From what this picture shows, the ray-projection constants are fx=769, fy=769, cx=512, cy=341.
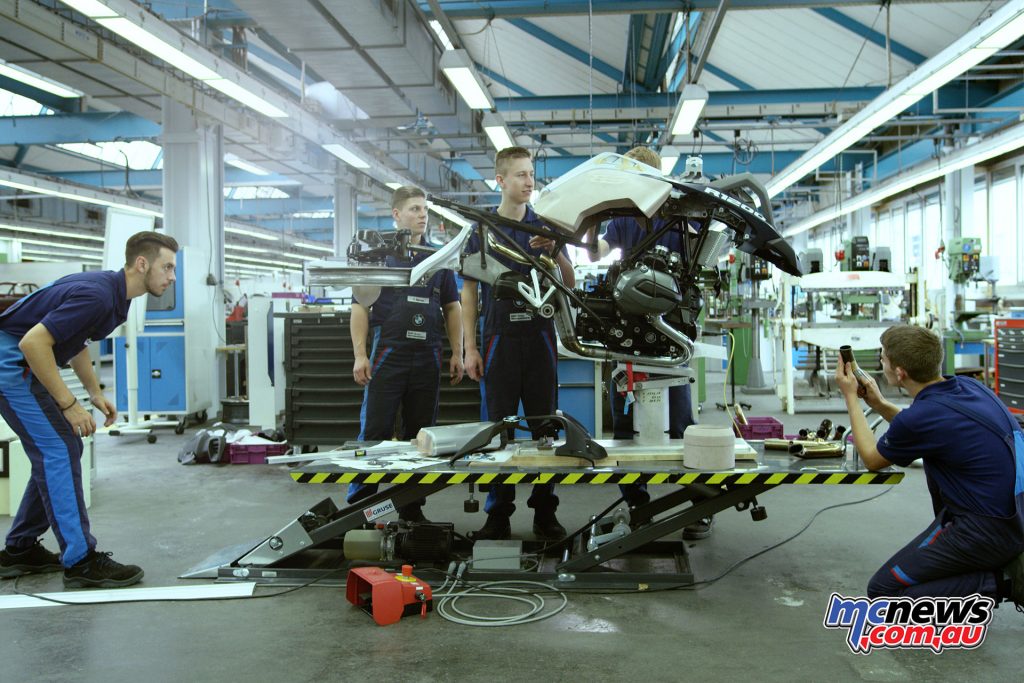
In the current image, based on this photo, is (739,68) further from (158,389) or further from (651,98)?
(158,389)

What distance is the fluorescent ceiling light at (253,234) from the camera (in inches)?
544

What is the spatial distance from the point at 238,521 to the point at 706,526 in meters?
2.09

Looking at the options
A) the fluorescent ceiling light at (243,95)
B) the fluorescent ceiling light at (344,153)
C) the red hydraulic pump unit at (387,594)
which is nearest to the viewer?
the red hydraulic pump unit at (387,594)

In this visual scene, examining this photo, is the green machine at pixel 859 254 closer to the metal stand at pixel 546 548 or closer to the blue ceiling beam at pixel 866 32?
the blue ceiling beam at pixel 866 32

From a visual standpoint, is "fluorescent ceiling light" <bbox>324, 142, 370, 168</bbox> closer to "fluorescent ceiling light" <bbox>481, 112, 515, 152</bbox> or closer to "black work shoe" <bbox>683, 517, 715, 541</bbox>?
"fluorescent ceiling light" <bbox>481, 112, 515, 152</bbox>

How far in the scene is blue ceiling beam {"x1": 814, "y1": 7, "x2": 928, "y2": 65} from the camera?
7.22 m

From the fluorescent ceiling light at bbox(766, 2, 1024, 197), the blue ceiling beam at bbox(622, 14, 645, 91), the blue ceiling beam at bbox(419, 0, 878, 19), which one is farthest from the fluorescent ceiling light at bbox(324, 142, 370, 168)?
the fluorescent ceiling light at bbox(766, 2, 1024, 197)

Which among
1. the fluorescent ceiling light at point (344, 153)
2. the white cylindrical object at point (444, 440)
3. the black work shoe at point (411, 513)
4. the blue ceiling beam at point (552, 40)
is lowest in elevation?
the black work shoe at point (411, 513)

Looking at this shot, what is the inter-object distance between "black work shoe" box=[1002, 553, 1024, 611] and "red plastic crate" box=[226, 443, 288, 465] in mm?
4148

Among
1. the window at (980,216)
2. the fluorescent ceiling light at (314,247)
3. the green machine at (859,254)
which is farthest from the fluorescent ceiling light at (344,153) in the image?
the fluorescent ceiling light at (314,247)

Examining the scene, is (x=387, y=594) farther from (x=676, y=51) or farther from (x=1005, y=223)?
(x=1005, y=223)

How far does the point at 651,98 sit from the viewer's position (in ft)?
28.5

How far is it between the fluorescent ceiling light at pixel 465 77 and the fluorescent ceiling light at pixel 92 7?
2132 millimetres

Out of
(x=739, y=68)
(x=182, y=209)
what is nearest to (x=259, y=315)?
(x=182, y=209)
